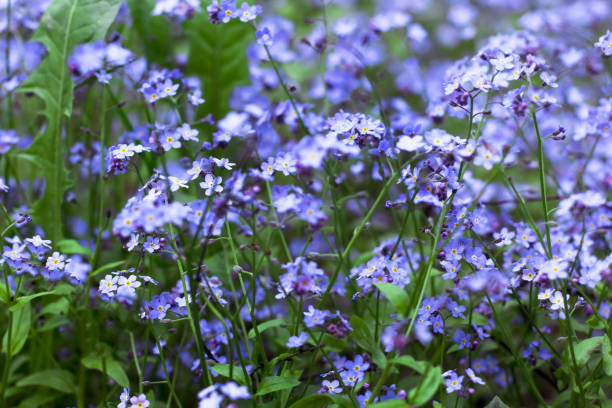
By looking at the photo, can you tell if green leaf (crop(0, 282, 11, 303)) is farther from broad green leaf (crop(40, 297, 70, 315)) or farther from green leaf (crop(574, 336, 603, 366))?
green leaf (crop(574, 336, 603, 366))

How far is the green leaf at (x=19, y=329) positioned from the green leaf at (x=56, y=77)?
1.95 feet

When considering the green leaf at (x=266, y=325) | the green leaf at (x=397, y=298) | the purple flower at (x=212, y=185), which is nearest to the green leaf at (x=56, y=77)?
the purple flower at (x=212, y=185)

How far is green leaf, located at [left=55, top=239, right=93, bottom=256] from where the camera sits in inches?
123

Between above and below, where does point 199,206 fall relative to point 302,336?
above

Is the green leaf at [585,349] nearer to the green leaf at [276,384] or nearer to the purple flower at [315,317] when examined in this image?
the purple flower at [315,317]

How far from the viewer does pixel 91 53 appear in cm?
281

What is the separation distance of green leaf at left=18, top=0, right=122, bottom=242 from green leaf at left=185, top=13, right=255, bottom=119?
102 centimetres

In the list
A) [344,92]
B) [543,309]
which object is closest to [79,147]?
[344,92]

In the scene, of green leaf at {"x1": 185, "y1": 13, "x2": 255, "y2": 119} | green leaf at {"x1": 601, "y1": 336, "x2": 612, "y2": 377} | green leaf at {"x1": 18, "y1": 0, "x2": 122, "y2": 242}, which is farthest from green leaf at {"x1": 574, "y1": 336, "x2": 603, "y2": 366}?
green leaf at {"x1": 185, "y1": 13, "x2": 255, "y2": 119}

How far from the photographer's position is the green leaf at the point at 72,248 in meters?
3.12

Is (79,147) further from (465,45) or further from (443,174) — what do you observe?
(465,45)

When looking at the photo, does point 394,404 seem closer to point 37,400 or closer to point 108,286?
point 108,286

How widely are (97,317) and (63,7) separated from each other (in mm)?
1834

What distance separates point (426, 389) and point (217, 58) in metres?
Result: 3.24
